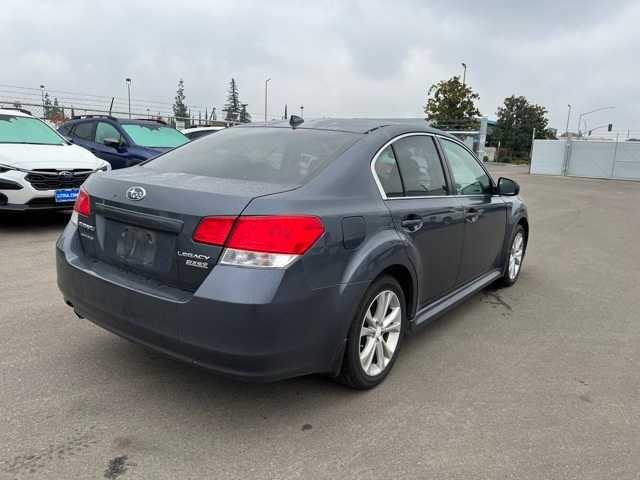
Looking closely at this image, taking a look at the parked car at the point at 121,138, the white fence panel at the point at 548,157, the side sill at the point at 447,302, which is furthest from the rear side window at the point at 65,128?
the white fence panel at the point at 548,157

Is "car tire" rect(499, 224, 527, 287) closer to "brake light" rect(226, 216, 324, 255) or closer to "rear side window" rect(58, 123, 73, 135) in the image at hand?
"brake light" rect(226, 216, 324, 255)

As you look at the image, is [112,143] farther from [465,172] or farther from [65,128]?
[465,172]

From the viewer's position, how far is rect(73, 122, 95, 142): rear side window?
33.0 feet

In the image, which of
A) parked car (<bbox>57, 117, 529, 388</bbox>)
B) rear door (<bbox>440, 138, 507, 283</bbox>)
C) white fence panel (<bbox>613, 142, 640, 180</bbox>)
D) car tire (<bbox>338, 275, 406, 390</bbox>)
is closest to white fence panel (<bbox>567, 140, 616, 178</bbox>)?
white fence panel (<bbox>613, 142, 640, 180</bbox>)

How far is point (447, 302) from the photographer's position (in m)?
3.83

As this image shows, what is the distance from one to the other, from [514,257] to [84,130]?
8.56 m

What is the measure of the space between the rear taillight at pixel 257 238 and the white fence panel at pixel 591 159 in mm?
30760

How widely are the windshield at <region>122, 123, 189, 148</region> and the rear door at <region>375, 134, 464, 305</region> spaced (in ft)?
22.7

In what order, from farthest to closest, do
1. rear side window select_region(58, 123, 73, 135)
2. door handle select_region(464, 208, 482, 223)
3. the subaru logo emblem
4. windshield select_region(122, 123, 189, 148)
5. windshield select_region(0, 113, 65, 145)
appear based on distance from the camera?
rear side window select_region(58, 123, 73, 135)
windshield select_region(122, 123, 189, 148)
windshield select_region(0, 113, 65, 145)
door handle select_region(464, 208, 482, 223)
the subaru logo emblem

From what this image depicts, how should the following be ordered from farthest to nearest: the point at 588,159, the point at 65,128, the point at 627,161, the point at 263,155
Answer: the point at 588,159
the point at 627,161
the point at 65,128
the point at 263,155

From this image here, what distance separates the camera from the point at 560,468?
2.45 m

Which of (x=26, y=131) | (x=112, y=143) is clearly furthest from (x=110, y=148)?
(x=26, y=131)

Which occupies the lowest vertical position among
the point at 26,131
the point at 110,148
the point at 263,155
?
the point at 110,148

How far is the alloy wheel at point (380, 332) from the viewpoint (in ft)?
9.83
